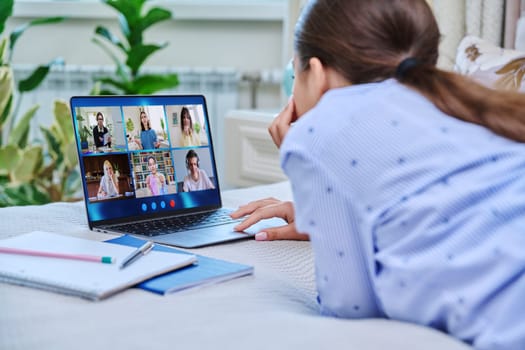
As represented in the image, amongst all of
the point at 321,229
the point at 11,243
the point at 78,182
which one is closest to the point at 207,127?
the point at 11,243

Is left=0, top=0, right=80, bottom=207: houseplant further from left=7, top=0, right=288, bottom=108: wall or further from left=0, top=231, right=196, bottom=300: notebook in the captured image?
left=0, top=231, right=196, bottom=300: notebook

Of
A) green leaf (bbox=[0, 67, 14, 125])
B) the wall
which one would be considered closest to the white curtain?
the wall

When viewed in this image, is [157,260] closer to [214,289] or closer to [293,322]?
[214,289]

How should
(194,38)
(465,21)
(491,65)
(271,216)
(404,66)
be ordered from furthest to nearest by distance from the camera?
1. (194,38)
2. (465,21)
3. (491,65)
4. (271,216)
5. (404,66)

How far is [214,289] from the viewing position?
2.81ft

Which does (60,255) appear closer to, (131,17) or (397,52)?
(397,52)

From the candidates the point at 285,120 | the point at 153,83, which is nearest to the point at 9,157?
the point at 153,83

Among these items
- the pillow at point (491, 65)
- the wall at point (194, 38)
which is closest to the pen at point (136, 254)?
the pillow at point (491, 65)

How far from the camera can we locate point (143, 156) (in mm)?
1237

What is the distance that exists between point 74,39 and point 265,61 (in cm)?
79

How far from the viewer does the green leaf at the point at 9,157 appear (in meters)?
2.45

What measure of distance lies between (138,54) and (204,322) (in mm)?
2029

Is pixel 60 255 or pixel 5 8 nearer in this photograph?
pixel 60 255

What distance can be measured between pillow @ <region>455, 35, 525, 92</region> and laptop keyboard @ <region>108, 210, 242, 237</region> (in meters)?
0.70
